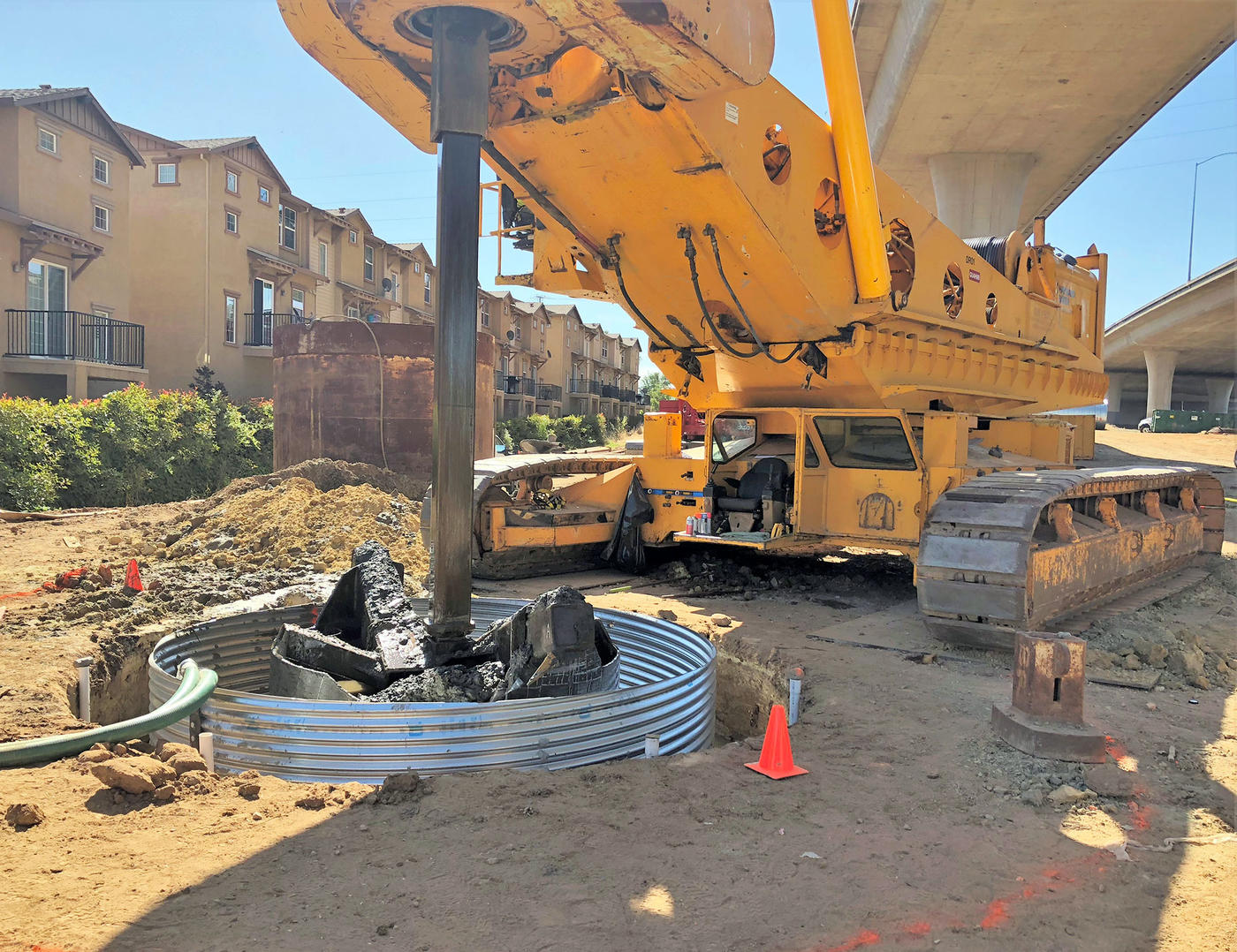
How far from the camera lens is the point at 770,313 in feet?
23.6

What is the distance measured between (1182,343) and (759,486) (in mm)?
48938

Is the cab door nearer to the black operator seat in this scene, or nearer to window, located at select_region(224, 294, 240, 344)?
the black operator seat

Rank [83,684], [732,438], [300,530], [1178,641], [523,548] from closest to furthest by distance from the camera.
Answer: [83,684] < [1178,641] < [523,548] < [732,438] < [300,530]

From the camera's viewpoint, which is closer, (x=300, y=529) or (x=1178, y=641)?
(x=1178, y=641)

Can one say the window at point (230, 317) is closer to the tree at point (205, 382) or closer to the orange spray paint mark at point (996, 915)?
the tree at point (205, 382)

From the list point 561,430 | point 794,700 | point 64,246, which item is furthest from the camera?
point 561,430

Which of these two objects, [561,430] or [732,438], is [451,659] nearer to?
[732,438]

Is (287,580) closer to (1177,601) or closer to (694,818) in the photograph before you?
(694,818)

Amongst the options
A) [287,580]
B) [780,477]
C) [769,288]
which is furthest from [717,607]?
[287,580]

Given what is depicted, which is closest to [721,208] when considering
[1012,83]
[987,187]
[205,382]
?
[1012,83]

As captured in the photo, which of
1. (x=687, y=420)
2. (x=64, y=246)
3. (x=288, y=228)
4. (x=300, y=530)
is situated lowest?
(x=300, y=530)

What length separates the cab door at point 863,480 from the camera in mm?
7770

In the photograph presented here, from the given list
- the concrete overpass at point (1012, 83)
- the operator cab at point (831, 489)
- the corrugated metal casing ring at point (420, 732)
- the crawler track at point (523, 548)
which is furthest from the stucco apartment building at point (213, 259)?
the corrugated metal casing ring at point (420, 732)

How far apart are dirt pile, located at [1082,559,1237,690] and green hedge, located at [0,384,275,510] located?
1534cm
